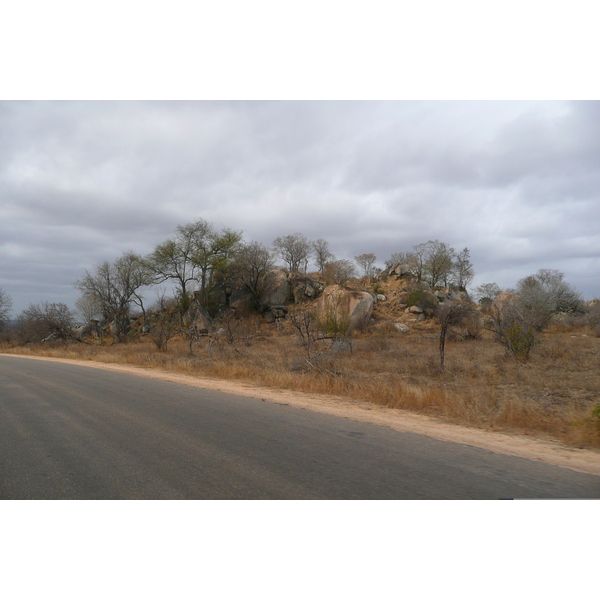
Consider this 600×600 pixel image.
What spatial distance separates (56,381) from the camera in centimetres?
1200

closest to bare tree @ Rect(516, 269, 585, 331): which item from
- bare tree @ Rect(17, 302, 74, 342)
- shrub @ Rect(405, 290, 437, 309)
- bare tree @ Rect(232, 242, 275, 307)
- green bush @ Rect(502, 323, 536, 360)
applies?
shrub @ Rect(405, 290, 437, 309)

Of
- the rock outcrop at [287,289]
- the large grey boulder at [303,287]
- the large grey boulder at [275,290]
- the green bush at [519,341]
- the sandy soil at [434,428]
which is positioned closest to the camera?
the sandy soil at [434,428]

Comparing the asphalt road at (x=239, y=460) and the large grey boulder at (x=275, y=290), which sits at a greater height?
the large grey boulder at (x=275, y=290)

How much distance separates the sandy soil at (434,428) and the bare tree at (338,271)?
37149 mm

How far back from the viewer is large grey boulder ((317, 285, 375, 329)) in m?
31.4

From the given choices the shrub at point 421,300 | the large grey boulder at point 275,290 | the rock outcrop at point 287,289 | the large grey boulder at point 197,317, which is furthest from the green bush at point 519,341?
the large grey boulder at point 275,290

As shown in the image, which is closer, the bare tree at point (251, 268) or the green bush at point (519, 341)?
the green bush at point (519, 341)

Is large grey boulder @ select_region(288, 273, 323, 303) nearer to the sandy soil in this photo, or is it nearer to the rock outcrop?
the rock outcrop

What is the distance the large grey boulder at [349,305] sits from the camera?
31.4m

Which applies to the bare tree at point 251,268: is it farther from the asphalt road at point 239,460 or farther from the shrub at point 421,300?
the asphalt road at point 239,460

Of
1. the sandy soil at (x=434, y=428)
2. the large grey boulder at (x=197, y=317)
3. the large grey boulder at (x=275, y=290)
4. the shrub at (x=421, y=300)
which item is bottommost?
the sandy soil at (x=434, y=428)

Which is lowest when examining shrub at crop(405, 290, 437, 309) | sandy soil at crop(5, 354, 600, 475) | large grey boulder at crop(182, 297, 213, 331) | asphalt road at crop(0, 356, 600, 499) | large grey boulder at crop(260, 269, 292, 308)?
sandy soil at crop(5, 354, 600, 475)

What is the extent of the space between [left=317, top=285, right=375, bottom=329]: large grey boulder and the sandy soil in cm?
2040

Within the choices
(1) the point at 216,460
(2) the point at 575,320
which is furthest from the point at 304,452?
(2) the point at 575,320
